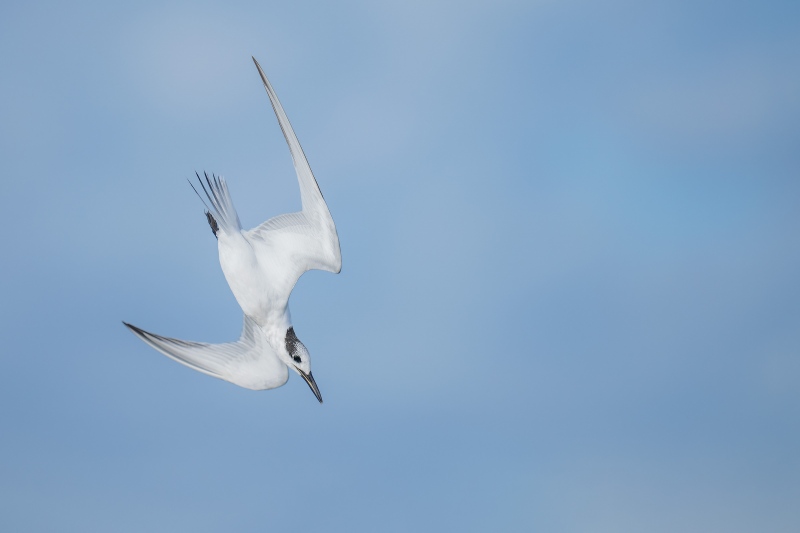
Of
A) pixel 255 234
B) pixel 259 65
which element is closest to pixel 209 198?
pixel 255 234

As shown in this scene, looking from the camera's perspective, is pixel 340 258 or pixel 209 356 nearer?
pixel 209 356

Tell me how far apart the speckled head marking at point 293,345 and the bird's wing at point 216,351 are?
273 mm

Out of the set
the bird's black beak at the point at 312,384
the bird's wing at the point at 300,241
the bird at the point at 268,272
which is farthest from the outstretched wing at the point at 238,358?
the bird's wing at the point at 300,241

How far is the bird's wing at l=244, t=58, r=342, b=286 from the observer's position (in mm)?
9516

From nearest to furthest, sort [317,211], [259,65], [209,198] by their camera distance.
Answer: [259,65], [209,198], [317,211]

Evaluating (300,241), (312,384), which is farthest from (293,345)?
(300,241)

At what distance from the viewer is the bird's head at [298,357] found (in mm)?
9750

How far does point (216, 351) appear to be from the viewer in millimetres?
9164

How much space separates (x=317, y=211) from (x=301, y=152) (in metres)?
0.89

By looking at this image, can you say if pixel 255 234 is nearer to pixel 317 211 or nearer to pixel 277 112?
pixel 317 211

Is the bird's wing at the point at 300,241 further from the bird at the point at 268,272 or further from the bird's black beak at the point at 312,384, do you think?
the bird's black beak at the point at 312,384

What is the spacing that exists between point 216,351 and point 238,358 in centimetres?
27

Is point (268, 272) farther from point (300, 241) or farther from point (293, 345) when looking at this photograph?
point (293, 345)

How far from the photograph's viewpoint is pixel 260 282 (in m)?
9.30
